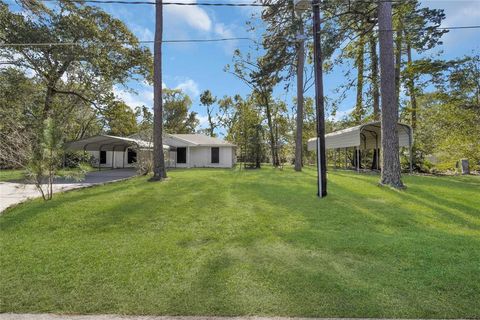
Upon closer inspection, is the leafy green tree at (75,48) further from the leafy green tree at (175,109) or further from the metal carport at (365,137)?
the leafy green tree at (175,109)

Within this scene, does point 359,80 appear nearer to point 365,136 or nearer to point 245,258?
point 365,136

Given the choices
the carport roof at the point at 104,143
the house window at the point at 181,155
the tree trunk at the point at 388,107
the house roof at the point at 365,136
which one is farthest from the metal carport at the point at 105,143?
the tree trunk at the point at 388,107

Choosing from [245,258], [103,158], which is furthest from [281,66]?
[103,158]

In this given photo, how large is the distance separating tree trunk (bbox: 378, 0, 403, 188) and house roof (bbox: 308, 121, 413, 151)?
184 inches

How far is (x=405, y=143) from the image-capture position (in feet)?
49.9

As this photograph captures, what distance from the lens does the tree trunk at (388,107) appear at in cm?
877

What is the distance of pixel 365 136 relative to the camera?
18906 millimetres

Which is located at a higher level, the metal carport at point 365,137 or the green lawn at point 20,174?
the metal carport at point 365,137

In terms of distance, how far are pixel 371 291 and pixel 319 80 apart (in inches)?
215

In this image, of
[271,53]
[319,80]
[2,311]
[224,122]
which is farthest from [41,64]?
[224,122]

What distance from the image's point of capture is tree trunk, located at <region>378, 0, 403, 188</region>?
345 inches

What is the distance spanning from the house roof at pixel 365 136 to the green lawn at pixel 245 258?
27.8 feet

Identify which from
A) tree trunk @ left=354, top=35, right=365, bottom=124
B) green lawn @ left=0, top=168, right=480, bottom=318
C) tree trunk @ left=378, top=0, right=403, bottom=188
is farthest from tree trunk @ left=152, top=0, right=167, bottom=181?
tree trunk @ left=354, top=35, right=365, bottom=124

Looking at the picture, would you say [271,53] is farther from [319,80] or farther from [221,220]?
[221,220]
